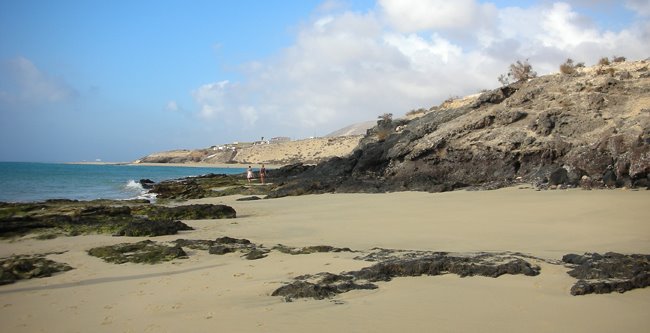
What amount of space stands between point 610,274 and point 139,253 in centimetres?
711

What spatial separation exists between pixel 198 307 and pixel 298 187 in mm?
15751

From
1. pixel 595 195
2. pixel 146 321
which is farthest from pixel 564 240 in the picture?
pixel 146 321

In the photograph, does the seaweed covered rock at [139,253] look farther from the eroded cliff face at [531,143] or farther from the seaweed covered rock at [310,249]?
the eroded cliff face at [531,143]

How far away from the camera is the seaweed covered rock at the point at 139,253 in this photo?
7.98 m

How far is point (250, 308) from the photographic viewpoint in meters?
4.96

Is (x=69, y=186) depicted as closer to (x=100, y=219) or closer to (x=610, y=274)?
(x=100, y=219)

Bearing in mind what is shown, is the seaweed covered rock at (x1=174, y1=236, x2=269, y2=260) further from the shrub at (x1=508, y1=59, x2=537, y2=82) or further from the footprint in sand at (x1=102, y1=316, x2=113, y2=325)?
the shrub at (x1=508, y1=59, x2=537, y2=82)

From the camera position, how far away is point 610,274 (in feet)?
17.3

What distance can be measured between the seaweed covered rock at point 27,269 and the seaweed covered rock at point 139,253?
809 millimetres

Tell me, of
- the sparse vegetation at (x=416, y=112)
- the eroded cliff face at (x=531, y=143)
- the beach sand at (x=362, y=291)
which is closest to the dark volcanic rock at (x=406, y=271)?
the beach sand at (x=362, y=291)

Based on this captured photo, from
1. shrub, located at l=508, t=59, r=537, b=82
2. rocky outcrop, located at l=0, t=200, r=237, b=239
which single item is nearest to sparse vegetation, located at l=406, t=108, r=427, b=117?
shrub, located at l=508, t=59, r=537, b=82

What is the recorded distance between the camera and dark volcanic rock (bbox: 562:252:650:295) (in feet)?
16.1

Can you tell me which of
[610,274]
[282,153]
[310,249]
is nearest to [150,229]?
[310,249]

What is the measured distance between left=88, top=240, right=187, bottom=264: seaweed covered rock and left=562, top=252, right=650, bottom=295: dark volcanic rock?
5908 mm
